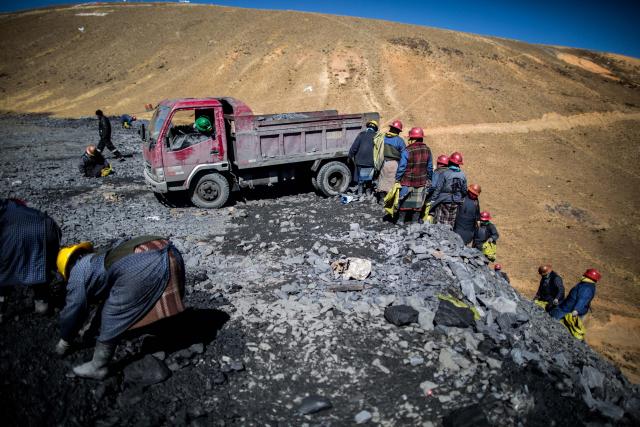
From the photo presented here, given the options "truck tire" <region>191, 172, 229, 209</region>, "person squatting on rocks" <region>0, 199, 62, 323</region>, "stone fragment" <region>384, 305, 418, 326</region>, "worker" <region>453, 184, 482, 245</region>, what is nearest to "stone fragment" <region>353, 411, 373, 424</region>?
"stone fragment" <region>384, 305, 418, 326</region>

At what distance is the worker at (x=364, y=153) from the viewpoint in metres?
8.19

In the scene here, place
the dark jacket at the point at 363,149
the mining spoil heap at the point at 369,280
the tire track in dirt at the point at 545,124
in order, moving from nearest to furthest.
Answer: the mining spoil heap at the point at 369,280
the dark jacket at the point at 363,149
the tire track in dirt at the point at 545,124

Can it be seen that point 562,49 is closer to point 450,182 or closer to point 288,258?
point 450,182

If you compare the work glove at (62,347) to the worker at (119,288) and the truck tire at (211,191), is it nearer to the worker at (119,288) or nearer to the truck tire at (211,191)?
the worker at (119,288)

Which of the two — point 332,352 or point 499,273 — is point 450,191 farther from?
point 332,352

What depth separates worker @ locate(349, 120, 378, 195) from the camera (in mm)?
8188

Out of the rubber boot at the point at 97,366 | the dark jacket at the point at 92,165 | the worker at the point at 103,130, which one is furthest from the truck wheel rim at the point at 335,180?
the worker at the point at 103,130

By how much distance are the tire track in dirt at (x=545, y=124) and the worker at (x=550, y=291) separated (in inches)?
595

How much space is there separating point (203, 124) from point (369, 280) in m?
4.96

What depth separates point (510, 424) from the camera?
325 cm

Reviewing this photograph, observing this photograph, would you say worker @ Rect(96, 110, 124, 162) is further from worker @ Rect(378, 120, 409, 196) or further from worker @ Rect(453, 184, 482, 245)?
worker @ Rect(453, 184, 482, 245)

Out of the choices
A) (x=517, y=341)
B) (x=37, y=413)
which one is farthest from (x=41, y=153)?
(x=517, y=341)

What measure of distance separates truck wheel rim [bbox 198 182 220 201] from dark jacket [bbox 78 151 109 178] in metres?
4.58

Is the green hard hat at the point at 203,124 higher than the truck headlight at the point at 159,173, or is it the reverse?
the green hard hat at the point at 203,124
